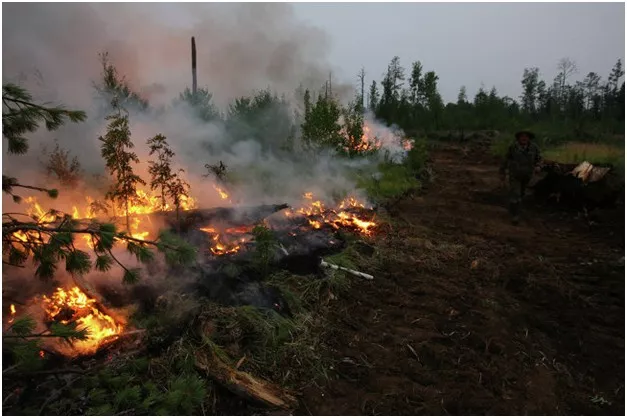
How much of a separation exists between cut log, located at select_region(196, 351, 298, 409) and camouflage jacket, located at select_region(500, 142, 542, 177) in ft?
24.9

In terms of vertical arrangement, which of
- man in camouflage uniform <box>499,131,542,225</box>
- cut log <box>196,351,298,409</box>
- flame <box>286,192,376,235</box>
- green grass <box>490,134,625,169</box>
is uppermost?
green grass <box>490,134,625,169</box>

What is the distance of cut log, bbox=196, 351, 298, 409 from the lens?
3.27m

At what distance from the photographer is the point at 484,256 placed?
6.71 metres

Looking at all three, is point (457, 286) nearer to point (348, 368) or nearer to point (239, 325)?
point (348, 368)

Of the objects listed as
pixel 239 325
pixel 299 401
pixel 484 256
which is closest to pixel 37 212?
pixel 239 325

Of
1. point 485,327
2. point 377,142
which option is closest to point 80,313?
point 485,327

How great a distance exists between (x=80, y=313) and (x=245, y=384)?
214cm

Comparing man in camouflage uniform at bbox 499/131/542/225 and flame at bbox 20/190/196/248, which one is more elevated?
man in camouflage uniform at bbox 499/131/542/225

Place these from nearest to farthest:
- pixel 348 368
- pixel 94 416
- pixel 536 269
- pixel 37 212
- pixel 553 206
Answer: pixel 94 416 < pixel 348 368 < pixel 536 269 < pixel 37 212 < pixel 553 206

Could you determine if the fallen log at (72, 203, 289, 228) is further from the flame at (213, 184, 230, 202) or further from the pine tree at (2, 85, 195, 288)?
the pine tree at (2, 85, 195, 288)

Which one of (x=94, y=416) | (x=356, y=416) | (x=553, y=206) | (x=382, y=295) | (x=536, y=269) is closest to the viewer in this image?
(x=94, y=416)

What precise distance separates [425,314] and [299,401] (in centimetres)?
217

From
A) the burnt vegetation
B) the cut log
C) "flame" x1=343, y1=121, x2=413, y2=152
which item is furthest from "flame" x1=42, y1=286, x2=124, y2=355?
"flame" x1=343, y1=121, x2=413, y2=152

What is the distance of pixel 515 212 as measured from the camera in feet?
29.2
